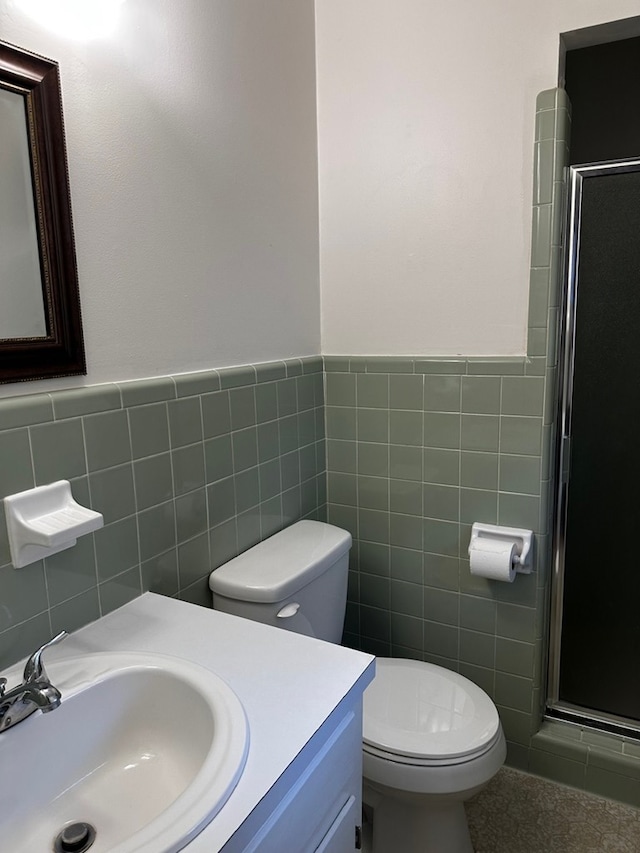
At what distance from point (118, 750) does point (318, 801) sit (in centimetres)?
35

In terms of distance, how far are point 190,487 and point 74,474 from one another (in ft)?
1.09

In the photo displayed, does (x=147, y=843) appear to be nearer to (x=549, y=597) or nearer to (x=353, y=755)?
(x=353, y=755)

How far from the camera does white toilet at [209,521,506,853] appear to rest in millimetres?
1405

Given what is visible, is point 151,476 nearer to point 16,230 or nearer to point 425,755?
point 16,230

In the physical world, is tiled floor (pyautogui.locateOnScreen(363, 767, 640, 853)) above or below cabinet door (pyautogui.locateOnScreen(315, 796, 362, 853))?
below

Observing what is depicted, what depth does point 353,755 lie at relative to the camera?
3.52ft

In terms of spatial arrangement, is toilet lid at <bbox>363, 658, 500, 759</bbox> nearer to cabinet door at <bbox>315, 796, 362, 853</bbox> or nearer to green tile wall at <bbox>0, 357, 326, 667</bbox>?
cabinet door at <bbox>315, 796, 362, 853</bbox>

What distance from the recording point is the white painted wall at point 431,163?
161 centimetres

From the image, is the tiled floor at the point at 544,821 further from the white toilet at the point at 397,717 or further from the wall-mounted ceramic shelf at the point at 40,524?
the wall-mounted ceramic shelf at the point at 40,524

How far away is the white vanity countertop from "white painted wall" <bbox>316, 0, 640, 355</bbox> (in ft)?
3.34

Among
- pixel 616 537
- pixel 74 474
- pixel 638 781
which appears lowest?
pixel 638 781

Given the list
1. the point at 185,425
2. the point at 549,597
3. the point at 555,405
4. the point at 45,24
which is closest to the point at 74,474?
the point at 185,425

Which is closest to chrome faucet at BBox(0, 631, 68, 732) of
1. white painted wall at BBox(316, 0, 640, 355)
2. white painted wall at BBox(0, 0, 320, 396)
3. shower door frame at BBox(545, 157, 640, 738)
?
white painted wall at BBox(0, 0, 320, 396)

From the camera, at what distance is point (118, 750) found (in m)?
1.02
